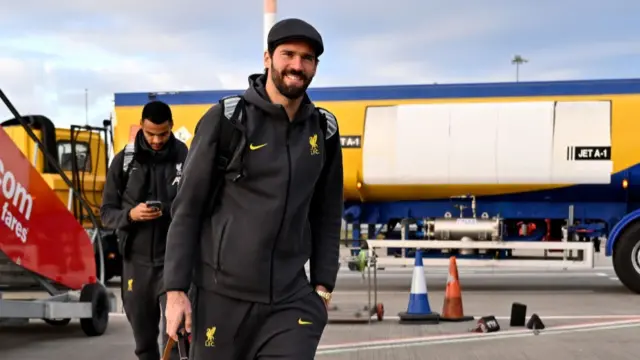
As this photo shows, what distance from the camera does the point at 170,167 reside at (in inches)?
218

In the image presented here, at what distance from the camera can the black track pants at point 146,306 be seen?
17.6ft

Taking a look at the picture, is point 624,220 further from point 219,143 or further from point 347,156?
point 219,143

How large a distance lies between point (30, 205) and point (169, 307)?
16.5 ft

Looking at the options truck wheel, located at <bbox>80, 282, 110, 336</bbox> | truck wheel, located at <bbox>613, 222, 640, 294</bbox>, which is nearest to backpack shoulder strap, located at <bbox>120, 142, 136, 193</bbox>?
truck wheel, located at <bbox>80, 282, 110, 336</bbox>

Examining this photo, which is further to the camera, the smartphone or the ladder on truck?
the ladder on truck

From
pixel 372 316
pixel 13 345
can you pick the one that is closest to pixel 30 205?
pixel 13 345

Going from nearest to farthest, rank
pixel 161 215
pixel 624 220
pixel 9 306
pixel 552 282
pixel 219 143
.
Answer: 1. pixel 219 143
2. pixel 161 215
3. pixel 9 306
4. pixel 624 220
5. pixel 552 282

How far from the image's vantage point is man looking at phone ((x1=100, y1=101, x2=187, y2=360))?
5.36 m

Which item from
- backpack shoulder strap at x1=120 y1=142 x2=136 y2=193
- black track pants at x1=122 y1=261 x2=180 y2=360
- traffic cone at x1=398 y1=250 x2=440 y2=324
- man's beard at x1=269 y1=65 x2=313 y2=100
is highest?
man's beard at x1=269 y1=65 x2=313 y2=100

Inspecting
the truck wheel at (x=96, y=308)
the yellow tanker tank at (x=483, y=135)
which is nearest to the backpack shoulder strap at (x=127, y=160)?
the truck wheel at (x=96, y=308)

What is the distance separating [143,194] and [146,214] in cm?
30

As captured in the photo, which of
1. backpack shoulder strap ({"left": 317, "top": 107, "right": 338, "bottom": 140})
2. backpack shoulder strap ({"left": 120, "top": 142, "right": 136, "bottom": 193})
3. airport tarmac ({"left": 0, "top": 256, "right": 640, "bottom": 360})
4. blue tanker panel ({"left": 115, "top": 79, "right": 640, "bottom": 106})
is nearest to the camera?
backpack shoulder strap ({"left": 317, "top": 107, "right": 338, "bottom": 140})

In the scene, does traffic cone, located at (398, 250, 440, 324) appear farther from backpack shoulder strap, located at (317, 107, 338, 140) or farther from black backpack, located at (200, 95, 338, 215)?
black backpack, located at (200, 95, 338, 215)

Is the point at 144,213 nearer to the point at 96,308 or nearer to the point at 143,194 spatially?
the point at 143,194
